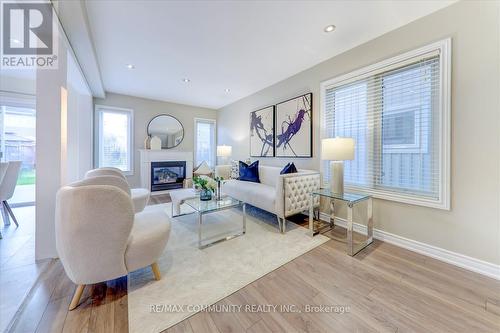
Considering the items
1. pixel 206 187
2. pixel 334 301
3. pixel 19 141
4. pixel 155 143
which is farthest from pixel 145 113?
pixel 334 301

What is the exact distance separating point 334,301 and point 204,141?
5.47 meters

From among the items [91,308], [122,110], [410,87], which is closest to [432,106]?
[410,87]

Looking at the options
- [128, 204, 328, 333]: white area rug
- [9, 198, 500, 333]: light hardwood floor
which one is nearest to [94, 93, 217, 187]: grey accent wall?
[128, 204, 328, 333]: white area rug

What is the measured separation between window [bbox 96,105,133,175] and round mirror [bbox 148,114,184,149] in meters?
0.54

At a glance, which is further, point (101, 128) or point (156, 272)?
point (101, 128)

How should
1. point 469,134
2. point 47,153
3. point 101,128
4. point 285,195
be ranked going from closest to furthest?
point 469,134
point 47,153
point 285,195
point 101,128

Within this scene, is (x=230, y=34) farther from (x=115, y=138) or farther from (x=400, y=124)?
(x=115, y=138)

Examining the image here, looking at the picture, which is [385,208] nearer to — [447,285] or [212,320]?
[447,285]

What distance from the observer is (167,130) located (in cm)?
536

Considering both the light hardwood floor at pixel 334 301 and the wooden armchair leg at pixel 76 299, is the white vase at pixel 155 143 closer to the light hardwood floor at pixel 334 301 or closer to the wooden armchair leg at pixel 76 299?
the light hardwood floor at pixel 334 301

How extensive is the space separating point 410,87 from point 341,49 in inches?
41.7

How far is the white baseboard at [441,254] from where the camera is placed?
5.63ft

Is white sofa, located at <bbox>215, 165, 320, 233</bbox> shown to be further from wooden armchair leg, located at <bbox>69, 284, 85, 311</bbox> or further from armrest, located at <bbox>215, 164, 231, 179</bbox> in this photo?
wooden armchair leg, located at <bbox>69, 284, 85, 311</bbox>

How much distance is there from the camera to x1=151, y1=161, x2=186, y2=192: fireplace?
Answer: 508cm
